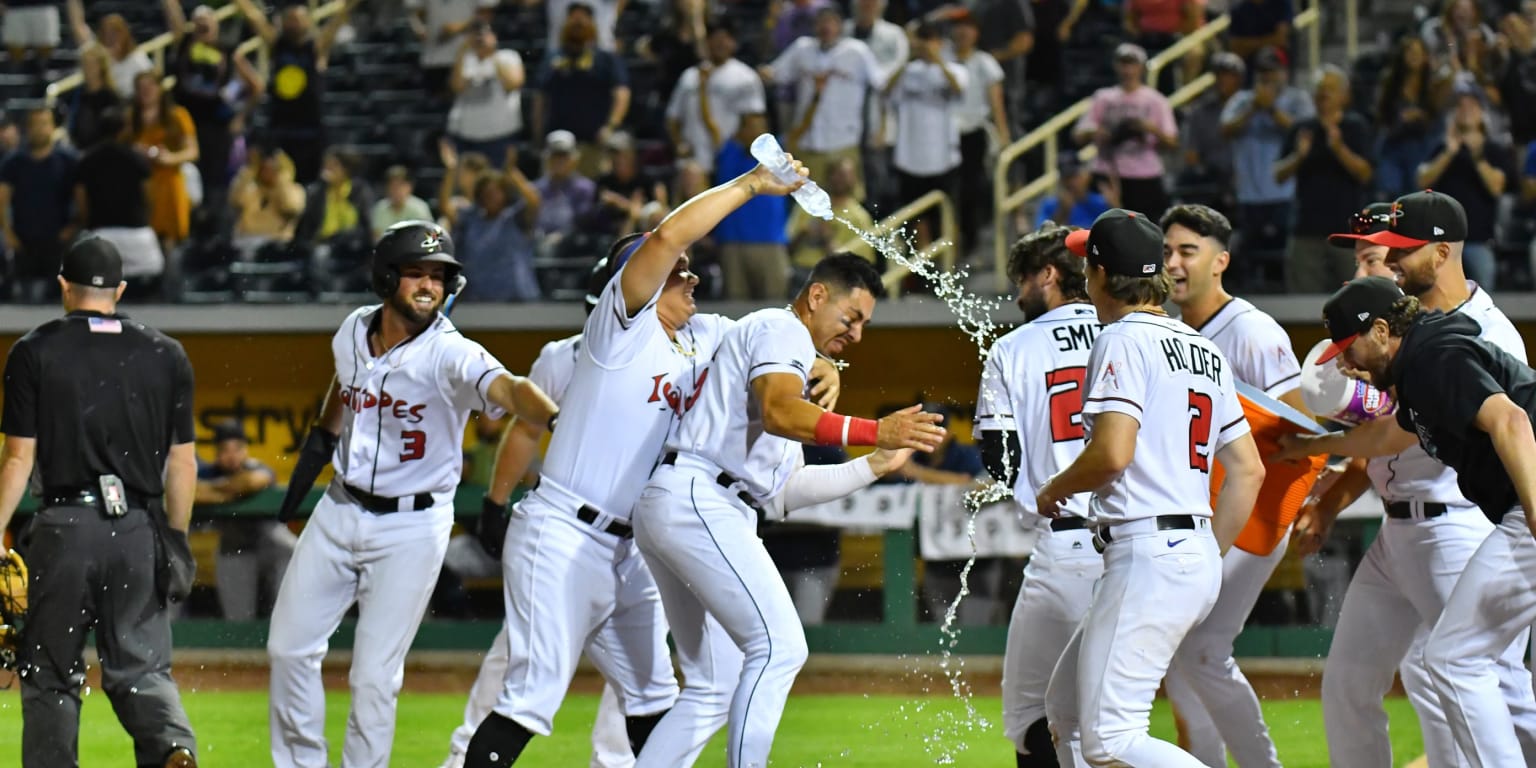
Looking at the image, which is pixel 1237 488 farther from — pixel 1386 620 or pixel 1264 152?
pixel 1264 152

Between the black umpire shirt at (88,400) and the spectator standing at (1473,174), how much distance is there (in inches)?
331

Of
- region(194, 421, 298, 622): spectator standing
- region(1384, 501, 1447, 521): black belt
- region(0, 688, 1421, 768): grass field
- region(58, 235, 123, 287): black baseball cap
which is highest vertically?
region(58, 235, 123, 287): black baseball cap

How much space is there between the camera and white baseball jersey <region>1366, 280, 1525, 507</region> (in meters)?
6.27

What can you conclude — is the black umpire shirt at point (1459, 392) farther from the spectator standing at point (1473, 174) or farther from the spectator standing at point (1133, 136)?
the spectator standing at point (1133, 136)

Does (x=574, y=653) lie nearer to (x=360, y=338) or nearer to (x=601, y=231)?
(x=360, y=338)

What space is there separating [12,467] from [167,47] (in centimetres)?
1104

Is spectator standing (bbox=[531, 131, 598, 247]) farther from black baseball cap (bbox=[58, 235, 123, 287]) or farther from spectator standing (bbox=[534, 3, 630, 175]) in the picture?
black baseball cap (bbox=[58, 235, 123, 287])

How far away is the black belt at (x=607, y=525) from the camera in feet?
19.9

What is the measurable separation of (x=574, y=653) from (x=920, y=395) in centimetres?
743

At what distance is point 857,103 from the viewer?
43.8 feet

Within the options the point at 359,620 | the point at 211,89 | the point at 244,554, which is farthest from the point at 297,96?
the point at 359,620

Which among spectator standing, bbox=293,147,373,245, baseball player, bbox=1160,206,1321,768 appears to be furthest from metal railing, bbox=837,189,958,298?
baseball player, bbox=1160,206,1321,768

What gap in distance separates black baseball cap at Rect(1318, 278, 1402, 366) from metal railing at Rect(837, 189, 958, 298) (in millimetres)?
7230

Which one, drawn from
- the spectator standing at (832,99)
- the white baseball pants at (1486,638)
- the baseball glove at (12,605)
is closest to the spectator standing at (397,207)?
the spectator standing at (832,99)
